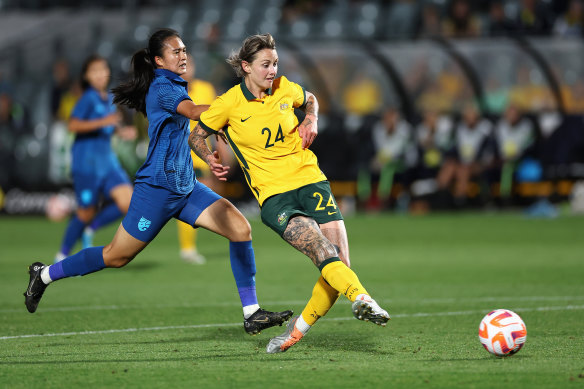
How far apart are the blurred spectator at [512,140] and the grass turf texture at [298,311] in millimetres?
4589

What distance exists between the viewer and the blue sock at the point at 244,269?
7.01 meters

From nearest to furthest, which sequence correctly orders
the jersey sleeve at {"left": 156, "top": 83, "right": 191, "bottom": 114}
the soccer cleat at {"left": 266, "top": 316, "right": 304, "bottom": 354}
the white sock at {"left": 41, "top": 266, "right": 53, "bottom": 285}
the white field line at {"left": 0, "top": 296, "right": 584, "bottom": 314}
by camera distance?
1. the soccer cleat at {"left": 266, "top": 316, "right": 304, "bottom": 354}
2. the jersey sleeve at {"left": 156, "top": 83, "right": 191, "bottom": 114}
3. the white sock at {"left": 41, "top": 266, "right": 53, "bottom": 285}
4. the white field line at {"left": 0, "top": 296, "right": 584, "bottom": 314}

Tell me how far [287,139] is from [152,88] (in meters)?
1.09

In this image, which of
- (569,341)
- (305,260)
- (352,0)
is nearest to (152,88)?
(569,341)

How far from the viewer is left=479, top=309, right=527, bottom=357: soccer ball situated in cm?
597

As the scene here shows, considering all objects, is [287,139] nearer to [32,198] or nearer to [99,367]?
[99,367]

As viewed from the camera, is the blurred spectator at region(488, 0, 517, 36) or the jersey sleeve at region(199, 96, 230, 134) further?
the blurred spectator at region(488, 0, 517, 36)

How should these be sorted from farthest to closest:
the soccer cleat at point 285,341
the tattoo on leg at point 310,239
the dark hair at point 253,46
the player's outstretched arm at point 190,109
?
the player's outstretched arm at point 190,109 < the dark hair at point 253,46 < the soccer cleat at point 285,341 < the tattoo on leg at point 310,239

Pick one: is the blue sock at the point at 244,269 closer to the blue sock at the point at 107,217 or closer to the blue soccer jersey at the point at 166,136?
the blue soccer jersey at the point at 166,136

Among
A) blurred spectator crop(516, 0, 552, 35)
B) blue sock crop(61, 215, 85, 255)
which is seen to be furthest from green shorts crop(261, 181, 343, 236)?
blurred spectator crop(516, 0, 552, 35)

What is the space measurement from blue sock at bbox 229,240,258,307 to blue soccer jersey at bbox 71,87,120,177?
4.62 metres

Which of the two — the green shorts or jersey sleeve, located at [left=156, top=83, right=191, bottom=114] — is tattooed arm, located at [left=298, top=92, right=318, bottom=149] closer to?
the green shorts

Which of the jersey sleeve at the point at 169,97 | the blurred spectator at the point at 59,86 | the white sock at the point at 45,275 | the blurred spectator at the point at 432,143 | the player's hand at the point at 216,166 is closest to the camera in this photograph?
the player's hand at the point at 216,166

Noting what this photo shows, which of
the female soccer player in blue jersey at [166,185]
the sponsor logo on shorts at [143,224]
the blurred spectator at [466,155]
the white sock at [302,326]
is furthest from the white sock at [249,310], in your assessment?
the blurred spectator at [466,155]
